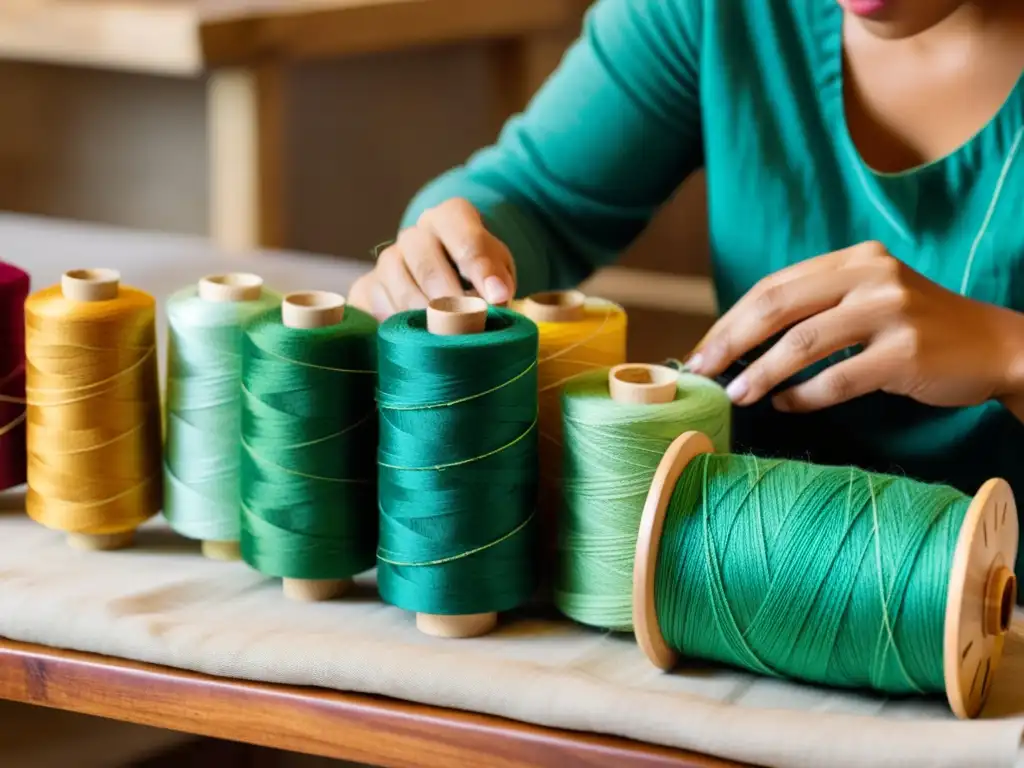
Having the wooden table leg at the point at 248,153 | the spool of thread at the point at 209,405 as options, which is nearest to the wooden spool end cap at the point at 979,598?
the spool of thread at the point at 209,405

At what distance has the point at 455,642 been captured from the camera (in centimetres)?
Result: 99

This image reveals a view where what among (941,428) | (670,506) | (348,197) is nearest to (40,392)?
(670,506)

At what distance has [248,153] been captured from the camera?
233 centimetres

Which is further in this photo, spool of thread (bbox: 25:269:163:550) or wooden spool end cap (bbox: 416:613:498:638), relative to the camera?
spool of thread (bbox: 25:269:163:550)

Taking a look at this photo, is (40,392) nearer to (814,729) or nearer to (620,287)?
(814,729)

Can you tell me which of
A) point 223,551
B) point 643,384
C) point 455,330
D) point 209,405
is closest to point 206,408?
point 209,405

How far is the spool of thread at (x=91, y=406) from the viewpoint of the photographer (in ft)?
3.64

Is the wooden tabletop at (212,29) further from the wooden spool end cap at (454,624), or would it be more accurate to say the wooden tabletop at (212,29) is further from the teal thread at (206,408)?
the wooden spool end cap at (454,624)

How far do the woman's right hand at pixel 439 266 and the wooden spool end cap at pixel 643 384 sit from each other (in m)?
0.13

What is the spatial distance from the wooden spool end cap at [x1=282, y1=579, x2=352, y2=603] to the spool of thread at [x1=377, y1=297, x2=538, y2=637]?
0.06 m

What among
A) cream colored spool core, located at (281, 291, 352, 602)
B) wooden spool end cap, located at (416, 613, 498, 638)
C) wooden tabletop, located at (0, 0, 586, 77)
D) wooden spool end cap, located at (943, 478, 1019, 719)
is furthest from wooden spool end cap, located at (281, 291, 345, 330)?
wooden tabletop, located at (0, 0, 586, 77)

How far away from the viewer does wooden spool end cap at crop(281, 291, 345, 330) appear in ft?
3.37

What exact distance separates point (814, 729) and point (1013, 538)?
20cm

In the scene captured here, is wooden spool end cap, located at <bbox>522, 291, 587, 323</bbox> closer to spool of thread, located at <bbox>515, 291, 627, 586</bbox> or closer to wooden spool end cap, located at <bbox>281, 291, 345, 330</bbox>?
spool of thread, located at <bbox>515, 291, 627, 586</bbox>
